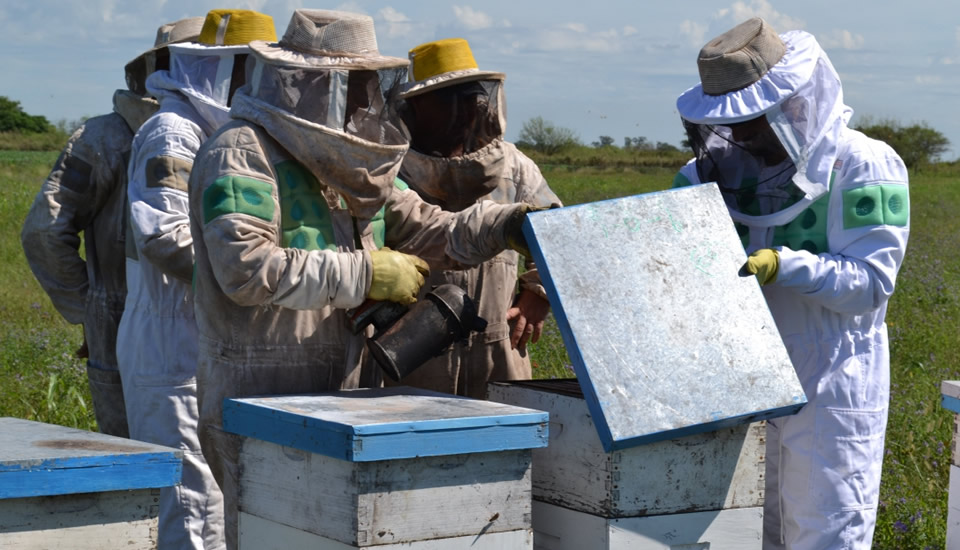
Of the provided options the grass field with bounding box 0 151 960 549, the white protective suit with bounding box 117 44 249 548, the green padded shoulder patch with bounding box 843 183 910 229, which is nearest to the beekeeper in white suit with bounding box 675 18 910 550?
the green padded shoulder patch with bounding box 843 183 910 229

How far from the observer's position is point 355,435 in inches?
93.0

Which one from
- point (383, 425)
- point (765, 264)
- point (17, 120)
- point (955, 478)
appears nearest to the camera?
point (383, 425)

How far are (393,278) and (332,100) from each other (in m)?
0.50

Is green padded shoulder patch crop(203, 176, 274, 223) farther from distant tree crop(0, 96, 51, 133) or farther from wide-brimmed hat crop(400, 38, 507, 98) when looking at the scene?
distant tree crop(0, 96, 51, 133)

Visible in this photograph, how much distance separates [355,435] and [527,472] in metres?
0.47

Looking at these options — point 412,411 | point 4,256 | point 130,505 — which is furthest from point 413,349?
point 4,256

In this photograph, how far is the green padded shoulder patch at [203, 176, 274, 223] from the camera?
9.24 feet

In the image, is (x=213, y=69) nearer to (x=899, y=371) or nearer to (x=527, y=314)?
(x=527, y=314)

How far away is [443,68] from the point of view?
3881 millimetres

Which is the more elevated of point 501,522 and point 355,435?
point 355,435

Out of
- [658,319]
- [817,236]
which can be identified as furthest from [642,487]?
[817,236]

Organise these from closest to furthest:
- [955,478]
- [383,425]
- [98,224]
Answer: [383,425] < [955,478] < [98,224]

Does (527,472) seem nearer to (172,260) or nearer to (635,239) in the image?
(635,239)

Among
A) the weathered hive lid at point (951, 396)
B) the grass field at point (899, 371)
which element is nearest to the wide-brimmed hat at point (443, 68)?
the weathered hive lid at point (951, 396)
